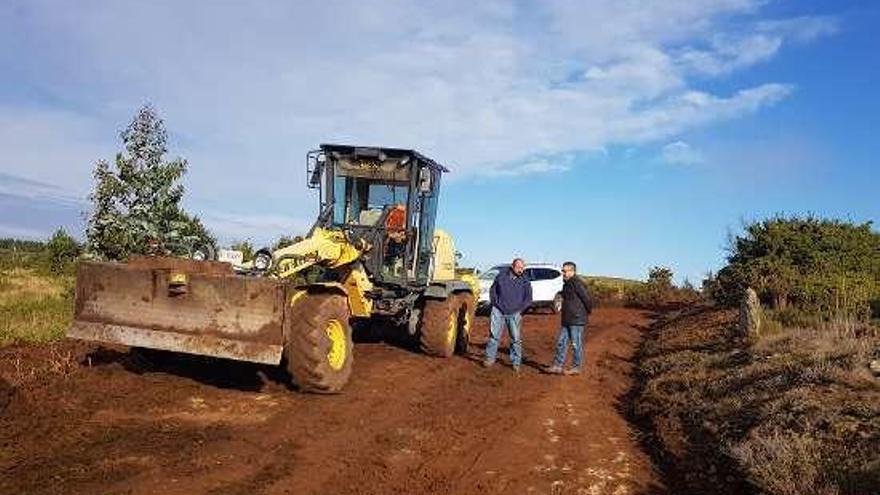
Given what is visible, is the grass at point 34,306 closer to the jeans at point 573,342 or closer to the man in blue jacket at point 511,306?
the man in blue jacket at point 511,306

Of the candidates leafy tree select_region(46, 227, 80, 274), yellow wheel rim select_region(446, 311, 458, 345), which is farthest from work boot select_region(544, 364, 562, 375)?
leafy tree select_region(46, 227, 80, 274)

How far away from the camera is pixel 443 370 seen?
1296 cm

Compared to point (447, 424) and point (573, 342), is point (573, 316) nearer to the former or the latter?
point (573, 342)

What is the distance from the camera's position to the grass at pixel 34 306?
13898 millimetres

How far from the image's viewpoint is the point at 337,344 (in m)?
10.5

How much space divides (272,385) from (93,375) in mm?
2135

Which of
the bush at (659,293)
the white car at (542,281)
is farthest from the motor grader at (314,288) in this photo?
the bush at (659,293)

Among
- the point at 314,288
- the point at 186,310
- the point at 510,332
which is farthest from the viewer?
the point at 510,332

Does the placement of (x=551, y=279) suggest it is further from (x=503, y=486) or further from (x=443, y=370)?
(x=503, y=486)

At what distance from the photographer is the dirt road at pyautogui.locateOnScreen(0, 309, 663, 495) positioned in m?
6.49

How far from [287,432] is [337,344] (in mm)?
2578

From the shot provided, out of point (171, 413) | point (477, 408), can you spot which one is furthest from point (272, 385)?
point (477, 408)

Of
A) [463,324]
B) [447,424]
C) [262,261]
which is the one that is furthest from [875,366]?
[463,324]

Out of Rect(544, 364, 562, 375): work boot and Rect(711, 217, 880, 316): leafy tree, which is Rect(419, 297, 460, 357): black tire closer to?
Rect(544, 364, 562, 375): work boot
